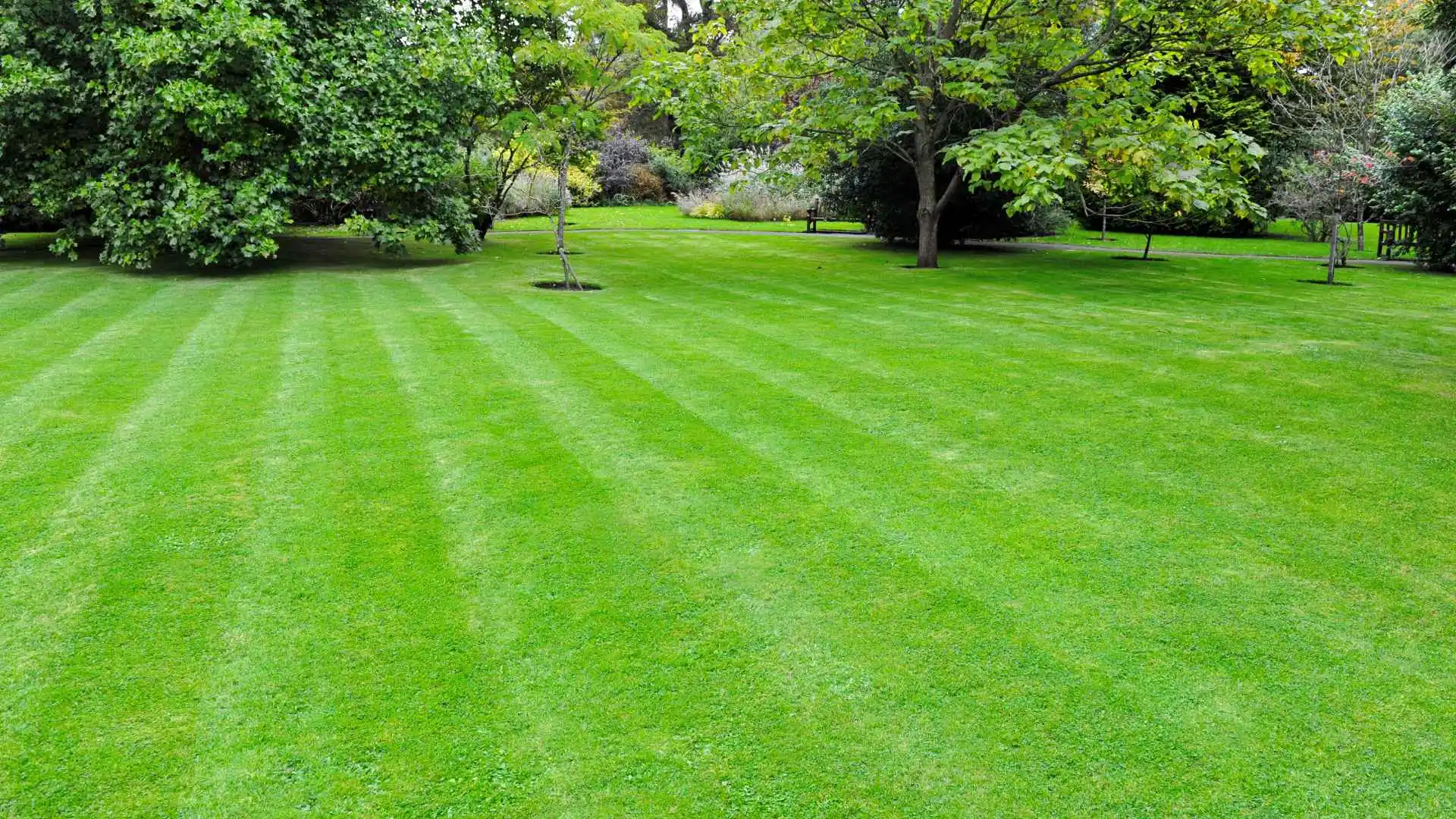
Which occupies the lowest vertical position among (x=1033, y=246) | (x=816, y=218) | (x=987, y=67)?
(x=1033, y=246)

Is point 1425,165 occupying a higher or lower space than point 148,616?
higher

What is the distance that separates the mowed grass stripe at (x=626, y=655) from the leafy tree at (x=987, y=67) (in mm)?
8389

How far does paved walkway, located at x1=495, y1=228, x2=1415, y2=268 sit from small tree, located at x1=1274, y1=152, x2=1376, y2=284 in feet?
2.42

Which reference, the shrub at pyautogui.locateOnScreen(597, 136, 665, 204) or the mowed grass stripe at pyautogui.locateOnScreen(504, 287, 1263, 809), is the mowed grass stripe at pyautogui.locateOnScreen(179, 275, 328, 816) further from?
the shrub at pyautogui.locateOnScreen(597, 136, 665, 204)

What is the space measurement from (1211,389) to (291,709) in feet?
20.9

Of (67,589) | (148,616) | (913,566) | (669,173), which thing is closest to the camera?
(148,616)

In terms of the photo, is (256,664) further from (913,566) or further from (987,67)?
(987,67)

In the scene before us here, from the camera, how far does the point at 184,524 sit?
167 inches

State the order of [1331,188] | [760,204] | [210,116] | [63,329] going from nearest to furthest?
[63,329], [210,116], [1331,188], [760,204]

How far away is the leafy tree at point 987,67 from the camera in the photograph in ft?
39.7

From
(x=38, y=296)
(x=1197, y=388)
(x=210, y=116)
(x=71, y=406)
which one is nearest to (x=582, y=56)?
(x=210, y=116)

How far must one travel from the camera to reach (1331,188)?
59.7ft

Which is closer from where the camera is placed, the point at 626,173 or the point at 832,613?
the point at 832,613

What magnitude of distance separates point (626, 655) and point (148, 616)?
5.89 ft
